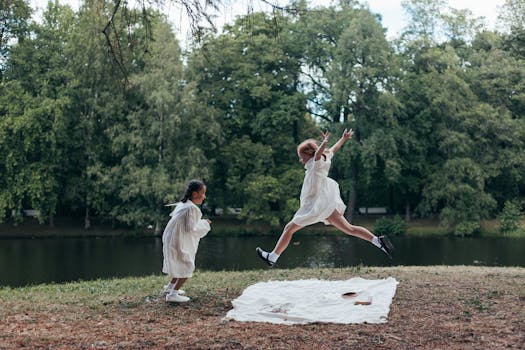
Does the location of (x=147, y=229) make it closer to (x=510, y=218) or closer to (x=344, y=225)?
(x=510, y=218)

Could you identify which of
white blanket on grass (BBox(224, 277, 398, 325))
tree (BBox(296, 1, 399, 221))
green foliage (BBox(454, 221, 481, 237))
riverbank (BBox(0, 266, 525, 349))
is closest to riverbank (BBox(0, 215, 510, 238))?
green foliage (BBox(454, 221, 481, 237))

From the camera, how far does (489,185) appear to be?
37.3 m

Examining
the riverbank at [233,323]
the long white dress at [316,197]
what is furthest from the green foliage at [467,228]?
the long white dress at [316,197]

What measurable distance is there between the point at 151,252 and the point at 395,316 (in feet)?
63.3

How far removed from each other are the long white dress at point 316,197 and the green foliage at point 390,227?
26484 millimetres

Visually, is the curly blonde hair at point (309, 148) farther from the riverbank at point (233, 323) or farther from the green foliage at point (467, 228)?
the green foliage at point (467, 228)

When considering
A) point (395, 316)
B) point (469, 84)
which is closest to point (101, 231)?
point (469, 84)

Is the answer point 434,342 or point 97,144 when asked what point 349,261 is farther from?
point 97,144

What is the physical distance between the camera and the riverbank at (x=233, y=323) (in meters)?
5.37

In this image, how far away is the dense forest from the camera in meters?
32.1

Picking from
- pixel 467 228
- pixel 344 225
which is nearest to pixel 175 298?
pixel 344 225

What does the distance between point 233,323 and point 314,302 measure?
1.31 m

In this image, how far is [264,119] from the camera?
3581 cm

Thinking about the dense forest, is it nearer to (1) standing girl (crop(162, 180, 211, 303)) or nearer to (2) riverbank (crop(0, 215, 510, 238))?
(2) riverbank (crop(0, 215, 510, 238))
